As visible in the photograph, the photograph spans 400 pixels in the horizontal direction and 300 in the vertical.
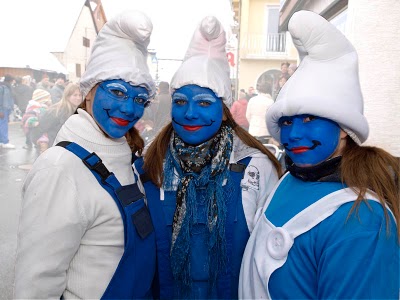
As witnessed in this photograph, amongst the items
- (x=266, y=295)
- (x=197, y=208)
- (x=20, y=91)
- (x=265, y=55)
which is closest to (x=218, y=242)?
(x=197, y=208)

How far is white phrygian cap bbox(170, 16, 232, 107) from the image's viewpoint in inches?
63.3

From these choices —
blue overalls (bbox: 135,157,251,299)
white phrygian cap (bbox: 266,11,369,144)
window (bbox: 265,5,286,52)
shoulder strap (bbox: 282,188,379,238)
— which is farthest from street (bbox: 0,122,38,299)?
window (bbox: 265,5,286,52)

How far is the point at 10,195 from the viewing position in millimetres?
3861

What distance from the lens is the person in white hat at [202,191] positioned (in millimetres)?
1513

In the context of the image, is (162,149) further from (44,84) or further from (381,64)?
(44,84)

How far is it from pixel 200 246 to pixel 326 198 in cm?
68

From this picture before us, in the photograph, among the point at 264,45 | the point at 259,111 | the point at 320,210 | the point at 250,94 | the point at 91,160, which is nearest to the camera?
the point at 320,210

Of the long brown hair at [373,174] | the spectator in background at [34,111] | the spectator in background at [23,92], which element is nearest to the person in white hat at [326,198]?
the long brown hair at [373,174]

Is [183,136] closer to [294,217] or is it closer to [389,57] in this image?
[294,217]

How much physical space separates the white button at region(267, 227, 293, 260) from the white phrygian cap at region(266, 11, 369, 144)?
39cm

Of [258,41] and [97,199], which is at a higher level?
[258,41]

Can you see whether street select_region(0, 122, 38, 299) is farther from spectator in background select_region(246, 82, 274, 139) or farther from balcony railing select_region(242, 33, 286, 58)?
balcony railing select_region(242, 33, 286, 58)

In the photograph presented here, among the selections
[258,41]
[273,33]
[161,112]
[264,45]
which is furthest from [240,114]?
[258,41]

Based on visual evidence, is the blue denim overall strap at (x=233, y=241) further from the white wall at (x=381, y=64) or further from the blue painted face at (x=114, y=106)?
the white wall at (x=381, y=64)
